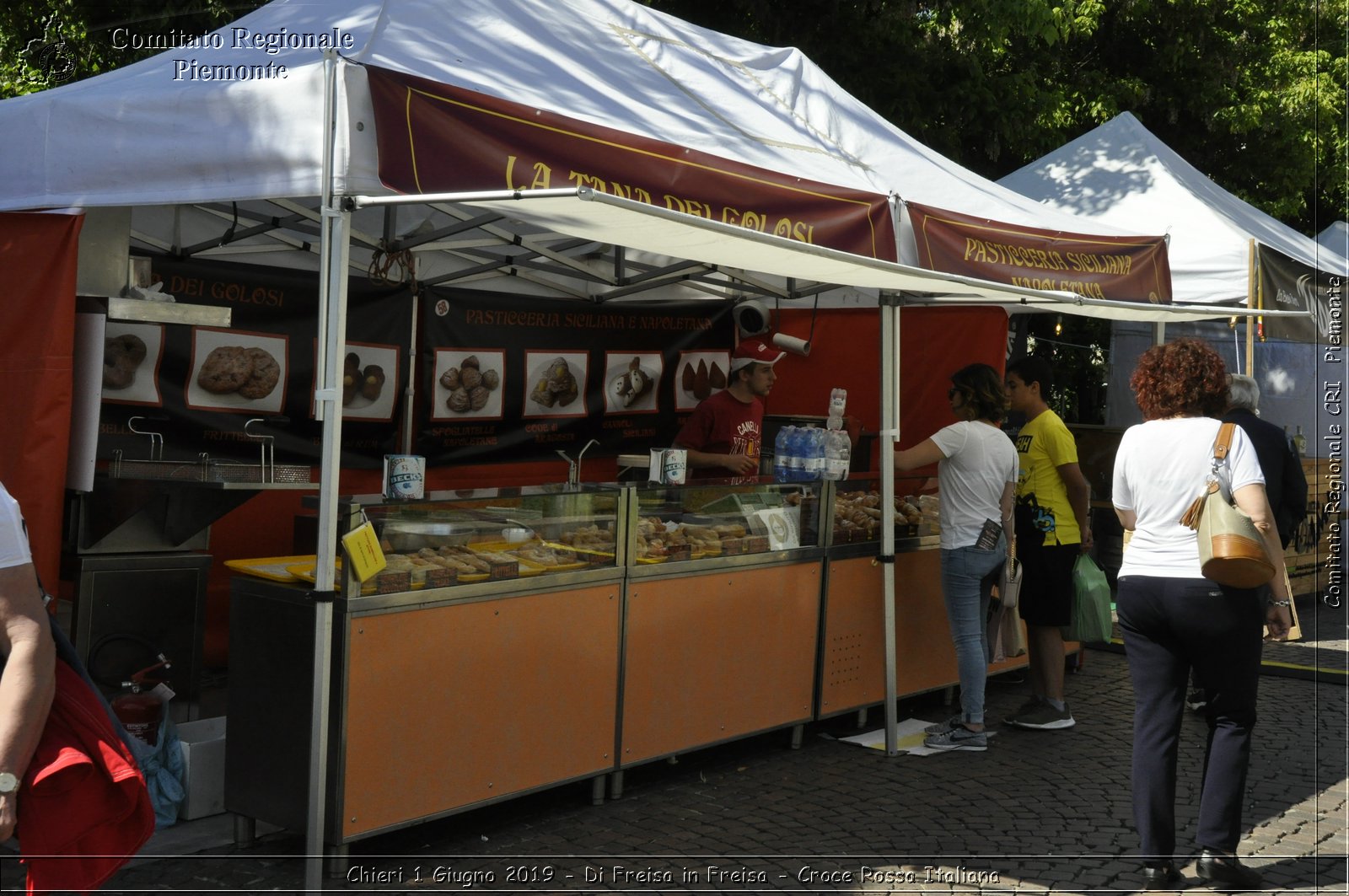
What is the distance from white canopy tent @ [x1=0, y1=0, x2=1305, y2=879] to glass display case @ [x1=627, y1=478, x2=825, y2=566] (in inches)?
17.8

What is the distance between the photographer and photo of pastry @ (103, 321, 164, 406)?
634 cm

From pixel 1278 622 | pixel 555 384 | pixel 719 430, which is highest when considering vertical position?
pixel 555 384

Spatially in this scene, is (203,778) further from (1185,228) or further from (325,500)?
(1185,228)

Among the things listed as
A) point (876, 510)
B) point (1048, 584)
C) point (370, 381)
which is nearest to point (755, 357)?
point (876, 510)

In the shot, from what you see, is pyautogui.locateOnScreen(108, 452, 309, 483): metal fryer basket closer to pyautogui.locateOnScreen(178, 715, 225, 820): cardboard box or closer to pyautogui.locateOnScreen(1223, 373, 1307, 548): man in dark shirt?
pyautogui.locateOnScreen(178, 715, 225, 820): cardboard box

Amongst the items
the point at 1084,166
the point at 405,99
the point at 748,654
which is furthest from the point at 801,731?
the point at 1084,166

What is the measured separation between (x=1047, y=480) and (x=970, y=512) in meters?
0.69

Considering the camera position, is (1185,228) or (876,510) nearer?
(876,510)

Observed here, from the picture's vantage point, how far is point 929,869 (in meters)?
4.60

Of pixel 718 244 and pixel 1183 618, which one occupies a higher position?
pixel 718 244

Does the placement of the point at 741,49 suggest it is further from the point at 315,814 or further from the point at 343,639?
the point at 315,814

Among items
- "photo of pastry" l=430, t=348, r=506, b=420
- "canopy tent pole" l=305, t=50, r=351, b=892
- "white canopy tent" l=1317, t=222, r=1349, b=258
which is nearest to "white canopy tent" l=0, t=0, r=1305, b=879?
"canopy tent pole" l=305, t=50, r=351, b=892

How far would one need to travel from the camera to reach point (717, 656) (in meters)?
5.63

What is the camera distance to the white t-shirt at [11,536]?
245 cm
